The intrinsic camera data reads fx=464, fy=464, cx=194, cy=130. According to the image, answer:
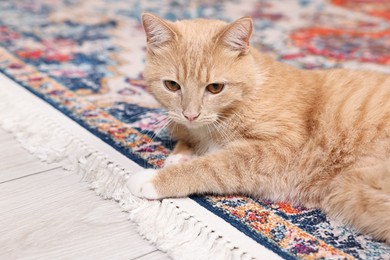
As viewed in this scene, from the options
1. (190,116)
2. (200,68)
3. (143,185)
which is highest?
(200,68)

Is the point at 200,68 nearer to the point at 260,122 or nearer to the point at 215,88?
the point at 215,88

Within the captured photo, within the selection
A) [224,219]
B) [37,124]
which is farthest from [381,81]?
[37,124]

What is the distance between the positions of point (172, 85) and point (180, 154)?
22 centimetres

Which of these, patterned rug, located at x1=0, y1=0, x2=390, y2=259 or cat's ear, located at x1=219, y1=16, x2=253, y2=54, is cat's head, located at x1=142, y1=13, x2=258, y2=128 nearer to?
cat's ear, located at x1=219, y1=16, x2=253, y2=54

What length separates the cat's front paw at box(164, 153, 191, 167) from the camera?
1.35 m

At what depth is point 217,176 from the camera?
3.95 feet

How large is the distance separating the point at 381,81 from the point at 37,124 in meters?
1.08

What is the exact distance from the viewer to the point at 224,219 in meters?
1.10

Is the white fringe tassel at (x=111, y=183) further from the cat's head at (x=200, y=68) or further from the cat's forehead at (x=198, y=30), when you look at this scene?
the cat's forehead at (x=198, y=30)

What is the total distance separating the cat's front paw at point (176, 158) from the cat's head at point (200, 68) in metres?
0.14

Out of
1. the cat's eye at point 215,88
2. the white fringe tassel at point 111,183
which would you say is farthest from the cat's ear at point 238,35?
the white fringe tassel at point 111,183

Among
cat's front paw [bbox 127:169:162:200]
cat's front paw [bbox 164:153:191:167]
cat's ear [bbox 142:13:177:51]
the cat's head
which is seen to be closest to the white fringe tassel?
cat's front paw [bbox 127:169:162:200]

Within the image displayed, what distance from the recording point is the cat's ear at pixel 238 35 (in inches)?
47.9

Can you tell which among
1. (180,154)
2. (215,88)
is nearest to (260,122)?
(215,88)
